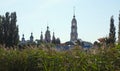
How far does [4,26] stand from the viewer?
170 ft

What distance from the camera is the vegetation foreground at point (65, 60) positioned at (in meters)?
7.62

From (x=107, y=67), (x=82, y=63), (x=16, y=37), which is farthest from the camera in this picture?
(x=16, y=37)

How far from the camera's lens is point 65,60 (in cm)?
877

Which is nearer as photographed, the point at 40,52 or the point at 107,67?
the point at 107,67

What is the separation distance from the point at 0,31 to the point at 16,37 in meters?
2.67

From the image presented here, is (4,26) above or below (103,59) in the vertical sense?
above

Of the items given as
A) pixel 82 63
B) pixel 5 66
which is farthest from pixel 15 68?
pixel 82 63

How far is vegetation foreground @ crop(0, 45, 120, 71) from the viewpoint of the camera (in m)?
7.62

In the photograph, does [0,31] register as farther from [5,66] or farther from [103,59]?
[103,59]

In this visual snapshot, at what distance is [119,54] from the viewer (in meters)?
7.63

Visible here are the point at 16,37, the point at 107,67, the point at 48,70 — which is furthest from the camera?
the point at 16,37

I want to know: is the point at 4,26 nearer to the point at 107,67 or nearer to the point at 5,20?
the point at 5,20

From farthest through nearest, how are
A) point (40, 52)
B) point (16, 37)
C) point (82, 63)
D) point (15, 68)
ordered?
point (16, 37) → point (15, 68) → point (40, 52) → point (82, 63)

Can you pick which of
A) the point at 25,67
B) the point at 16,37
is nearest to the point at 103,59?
the point at 25,67
